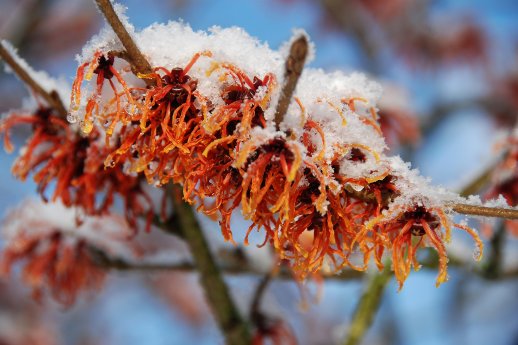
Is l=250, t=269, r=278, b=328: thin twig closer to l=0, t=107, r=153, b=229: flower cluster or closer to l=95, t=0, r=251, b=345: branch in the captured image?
l=95, t=0, r=251, b=345: branch

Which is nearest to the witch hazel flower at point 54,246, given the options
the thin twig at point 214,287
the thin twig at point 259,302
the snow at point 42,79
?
the thin twig at point 214,287

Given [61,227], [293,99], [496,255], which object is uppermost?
[496,255]

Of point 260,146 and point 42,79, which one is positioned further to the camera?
point 42,79

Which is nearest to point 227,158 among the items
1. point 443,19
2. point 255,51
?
point 255,51

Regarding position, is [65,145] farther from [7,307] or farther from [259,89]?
[7,307]

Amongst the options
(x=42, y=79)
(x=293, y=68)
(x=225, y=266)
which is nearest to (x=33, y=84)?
(x=42, y=79)

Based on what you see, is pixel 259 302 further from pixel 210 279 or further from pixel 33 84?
pixel 33 84

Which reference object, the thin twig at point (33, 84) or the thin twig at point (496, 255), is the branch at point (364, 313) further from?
the thin twig at point (33, 84)
